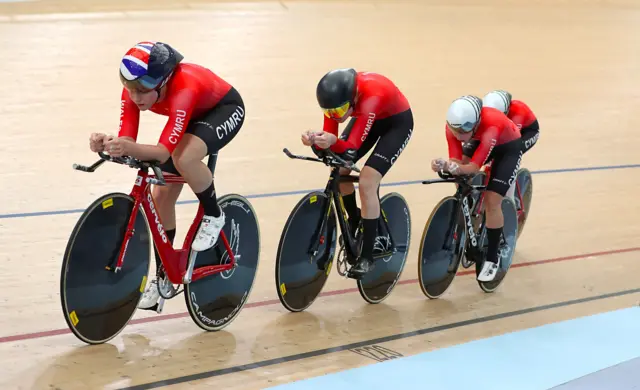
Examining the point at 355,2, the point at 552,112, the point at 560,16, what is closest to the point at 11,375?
the point at 552,112

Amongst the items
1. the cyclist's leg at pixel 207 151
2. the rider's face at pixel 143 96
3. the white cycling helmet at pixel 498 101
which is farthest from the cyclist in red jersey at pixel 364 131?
the white cycling helmet at pixel 498 101

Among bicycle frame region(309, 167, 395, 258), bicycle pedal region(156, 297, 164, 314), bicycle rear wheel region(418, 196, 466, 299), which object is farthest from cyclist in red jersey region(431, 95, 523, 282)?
bicycle pedal region(156, 297, 164, 314)

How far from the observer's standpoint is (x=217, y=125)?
3211mm

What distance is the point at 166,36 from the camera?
9734mm

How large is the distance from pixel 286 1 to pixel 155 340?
9.52m

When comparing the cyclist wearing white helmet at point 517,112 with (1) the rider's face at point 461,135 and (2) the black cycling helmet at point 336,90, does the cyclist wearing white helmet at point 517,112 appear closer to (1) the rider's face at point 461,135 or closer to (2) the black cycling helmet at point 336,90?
(1) the rider's face at point 461,135

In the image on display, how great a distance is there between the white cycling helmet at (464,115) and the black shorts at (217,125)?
1155 mm

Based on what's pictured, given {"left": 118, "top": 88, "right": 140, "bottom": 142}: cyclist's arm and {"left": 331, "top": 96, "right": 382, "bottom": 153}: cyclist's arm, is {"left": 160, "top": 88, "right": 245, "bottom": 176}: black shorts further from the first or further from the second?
{"left": 331, "top": 96, "right": 382, "bottom": 153}: cyclist's arm

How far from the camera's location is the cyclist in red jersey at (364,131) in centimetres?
355

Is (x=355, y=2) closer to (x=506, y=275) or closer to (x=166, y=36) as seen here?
(x=166, y=36)

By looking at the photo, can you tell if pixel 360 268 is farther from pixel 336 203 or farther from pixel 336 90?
pixel 336 90

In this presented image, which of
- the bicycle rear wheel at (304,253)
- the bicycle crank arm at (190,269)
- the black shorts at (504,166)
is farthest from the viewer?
the black shorts at (504,166)

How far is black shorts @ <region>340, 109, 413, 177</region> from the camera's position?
12.4ft

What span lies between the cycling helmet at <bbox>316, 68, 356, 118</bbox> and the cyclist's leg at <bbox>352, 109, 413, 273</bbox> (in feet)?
1.02
